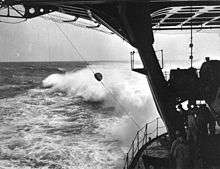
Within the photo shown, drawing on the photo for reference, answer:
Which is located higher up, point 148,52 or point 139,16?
point 139,16

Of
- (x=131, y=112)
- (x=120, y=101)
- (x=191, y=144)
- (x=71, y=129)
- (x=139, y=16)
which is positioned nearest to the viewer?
(x=191, y=144)

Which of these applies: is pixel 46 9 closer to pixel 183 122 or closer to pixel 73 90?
pixel 183 122

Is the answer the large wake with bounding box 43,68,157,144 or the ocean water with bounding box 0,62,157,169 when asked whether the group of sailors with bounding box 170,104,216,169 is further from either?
the large wake with bounding box 43,68,157,144

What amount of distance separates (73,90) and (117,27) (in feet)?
171

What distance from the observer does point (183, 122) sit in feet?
42.9

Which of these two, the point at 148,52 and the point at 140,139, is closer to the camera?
the point at 148,52

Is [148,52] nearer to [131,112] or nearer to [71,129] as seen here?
[71,129]

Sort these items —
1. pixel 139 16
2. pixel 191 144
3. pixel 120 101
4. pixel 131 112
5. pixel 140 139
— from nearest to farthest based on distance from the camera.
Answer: pixel 191 144
pixel 139 16
pixel 140 139
pixel 131 112
pixel 120 101

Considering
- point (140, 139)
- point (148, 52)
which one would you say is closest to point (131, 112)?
point (140, 139)

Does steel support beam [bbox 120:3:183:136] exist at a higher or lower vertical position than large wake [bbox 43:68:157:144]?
higher

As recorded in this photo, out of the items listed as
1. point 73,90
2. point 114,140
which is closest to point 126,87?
point 73,90

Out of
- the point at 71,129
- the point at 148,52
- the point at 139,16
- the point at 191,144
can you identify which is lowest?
the point at 71,129

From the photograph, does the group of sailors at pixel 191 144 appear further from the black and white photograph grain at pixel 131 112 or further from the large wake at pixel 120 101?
the large wake at pixel 120 101

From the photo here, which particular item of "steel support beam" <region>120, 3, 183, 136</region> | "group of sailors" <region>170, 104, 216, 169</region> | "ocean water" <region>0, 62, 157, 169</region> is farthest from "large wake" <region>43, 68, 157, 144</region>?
"group of sailors" <region>170, 104, 216, 169</region>
